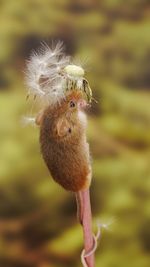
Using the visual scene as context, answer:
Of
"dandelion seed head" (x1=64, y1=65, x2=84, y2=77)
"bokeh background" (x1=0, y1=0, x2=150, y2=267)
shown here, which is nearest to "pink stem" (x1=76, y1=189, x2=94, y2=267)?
"dandelion seed head" (x1=64, y1=65, x2=84, y2=77)

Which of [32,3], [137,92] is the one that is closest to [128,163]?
[137,92]

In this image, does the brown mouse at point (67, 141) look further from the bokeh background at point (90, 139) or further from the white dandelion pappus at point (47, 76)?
the bokeh background at point (90, 139)

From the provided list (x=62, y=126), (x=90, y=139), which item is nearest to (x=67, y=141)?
(x=62, y=126)

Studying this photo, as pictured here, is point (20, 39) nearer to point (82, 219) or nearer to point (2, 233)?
point (2, 233)

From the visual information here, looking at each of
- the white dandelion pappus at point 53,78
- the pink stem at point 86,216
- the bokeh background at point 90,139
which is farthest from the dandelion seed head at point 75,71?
the bokeh background at point 90,139

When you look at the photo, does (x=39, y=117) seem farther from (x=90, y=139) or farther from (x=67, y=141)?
(x=90, y=139)

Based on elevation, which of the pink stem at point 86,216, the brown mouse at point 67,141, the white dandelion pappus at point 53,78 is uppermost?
the white dandelion pappus at point 53,78
